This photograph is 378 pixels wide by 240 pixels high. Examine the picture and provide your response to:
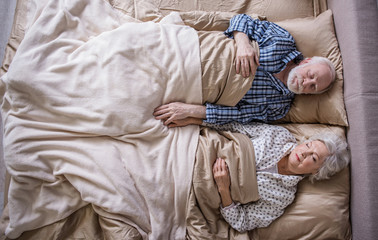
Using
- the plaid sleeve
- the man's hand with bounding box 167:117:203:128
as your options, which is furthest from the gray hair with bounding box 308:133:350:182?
the man's hand with bounding box 167:117:203:128

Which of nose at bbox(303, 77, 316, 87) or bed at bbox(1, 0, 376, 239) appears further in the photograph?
nose at bbox(303, 77, 316, 87)

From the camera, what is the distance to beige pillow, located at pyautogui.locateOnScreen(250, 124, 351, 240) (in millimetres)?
1191

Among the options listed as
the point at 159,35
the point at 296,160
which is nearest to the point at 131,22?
the point at 159,35

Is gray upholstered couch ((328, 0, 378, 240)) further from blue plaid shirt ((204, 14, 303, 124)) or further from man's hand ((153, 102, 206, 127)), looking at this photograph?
man's hand ((153, 102, 206, 127))

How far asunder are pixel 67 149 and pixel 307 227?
1.21 m

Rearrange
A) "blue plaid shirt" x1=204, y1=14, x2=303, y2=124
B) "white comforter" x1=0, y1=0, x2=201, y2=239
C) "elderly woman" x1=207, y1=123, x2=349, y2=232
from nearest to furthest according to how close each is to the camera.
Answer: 1. "white comforter" x1=0, y1=0, x2=201, y2=239
2. "elderly woman" x1=207, y1=123, x2=349, y2=232
3. "blue plaid shirt" x1=204, y1=14, x2=303, y2=124

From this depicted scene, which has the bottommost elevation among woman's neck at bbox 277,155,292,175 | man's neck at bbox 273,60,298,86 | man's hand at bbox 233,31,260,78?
woman's neck at bbox 277,155,292,175

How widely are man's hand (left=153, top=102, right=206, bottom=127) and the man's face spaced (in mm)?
493

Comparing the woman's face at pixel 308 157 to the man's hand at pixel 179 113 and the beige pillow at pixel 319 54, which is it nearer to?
the beige pillow at pixel 319 54

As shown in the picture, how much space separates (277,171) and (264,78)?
0.50 m

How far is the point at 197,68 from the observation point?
123 centimetres

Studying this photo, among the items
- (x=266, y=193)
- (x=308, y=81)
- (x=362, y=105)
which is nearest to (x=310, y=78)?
(x=308, y=81)

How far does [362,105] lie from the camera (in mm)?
1196

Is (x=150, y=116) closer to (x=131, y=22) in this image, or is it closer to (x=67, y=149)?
(x=67, y=149)
